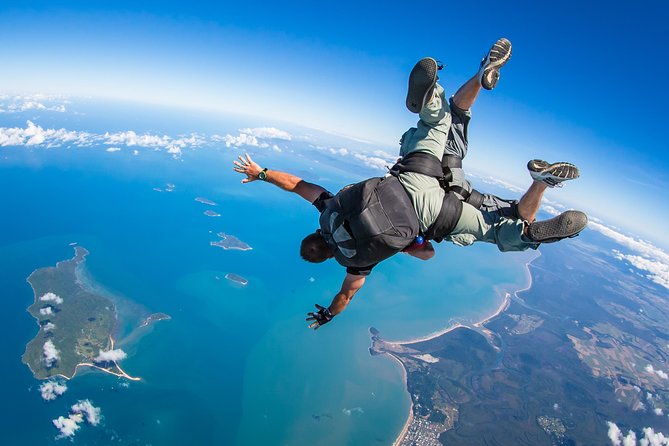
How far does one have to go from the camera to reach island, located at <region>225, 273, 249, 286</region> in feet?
176

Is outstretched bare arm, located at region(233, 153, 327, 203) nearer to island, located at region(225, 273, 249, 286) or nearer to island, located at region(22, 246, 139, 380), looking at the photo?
island, located at region(22, 246, 139, 380)

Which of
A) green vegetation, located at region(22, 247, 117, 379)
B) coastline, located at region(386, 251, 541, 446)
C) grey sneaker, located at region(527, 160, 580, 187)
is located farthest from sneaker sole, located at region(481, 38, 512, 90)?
green vegetation, located at region(22, 247, 117, 379)

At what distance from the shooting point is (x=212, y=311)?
45125 mm

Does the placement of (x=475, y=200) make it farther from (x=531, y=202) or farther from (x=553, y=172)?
(x=553, y=172)

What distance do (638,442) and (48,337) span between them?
80.6 metres

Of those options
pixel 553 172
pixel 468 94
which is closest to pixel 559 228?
A: pixel 553 172

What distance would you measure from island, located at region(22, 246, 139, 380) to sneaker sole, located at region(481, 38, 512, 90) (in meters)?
42.1

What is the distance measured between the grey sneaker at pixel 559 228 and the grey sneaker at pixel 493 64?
1.33m

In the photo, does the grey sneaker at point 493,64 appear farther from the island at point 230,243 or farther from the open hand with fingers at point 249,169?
the island at point 230,243

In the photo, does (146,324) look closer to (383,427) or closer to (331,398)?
(331,398)

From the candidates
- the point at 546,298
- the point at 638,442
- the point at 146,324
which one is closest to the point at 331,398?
the point at 146,324

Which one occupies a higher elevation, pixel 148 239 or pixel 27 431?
pixel 148 239

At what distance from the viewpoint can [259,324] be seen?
43938 mm

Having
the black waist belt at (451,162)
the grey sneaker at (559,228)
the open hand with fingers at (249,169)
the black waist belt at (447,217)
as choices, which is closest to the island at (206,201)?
the open hand with fingers at (249,169)
